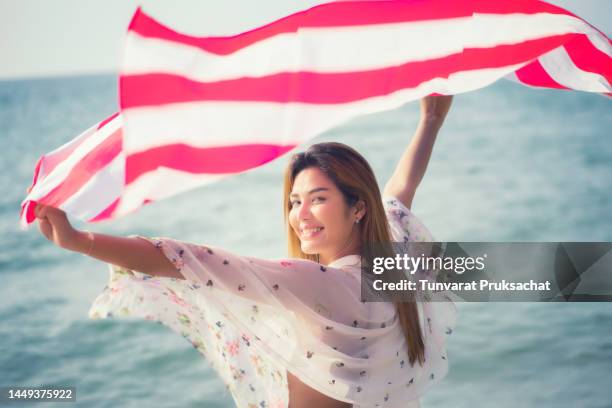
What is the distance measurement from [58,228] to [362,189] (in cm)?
92

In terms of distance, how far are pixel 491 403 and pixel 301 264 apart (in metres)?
3.99

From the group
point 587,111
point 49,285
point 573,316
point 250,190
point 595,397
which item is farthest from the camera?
point 587,111

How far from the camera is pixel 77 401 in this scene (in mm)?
6465

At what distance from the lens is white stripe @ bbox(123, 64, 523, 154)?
6.70 feet

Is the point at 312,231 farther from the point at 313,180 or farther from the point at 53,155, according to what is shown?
the point at 53,155

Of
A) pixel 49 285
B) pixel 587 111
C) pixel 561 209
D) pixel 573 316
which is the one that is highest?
pixel 587 111

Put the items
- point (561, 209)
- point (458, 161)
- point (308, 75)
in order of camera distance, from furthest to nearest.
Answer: point (458, 161) < point (561, 209) < point (308, 75)

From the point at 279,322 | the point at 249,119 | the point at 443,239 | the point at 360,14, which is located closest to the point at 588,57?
the point at 360,14

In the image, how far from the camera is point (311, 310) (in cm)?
218

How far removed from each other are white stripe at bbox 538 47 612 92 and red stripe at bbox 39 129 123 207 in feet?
4.97

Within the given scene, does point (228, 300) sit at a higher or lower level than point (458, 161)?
lower

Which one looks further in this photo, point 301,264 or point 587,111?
point 587,111

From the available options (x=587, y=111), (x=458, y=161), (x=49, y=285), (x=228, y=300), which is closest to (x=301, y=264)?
(x=228, y=300)

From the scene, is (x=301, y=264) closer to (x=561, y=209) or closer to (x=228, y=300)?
(x=228, y=300)
